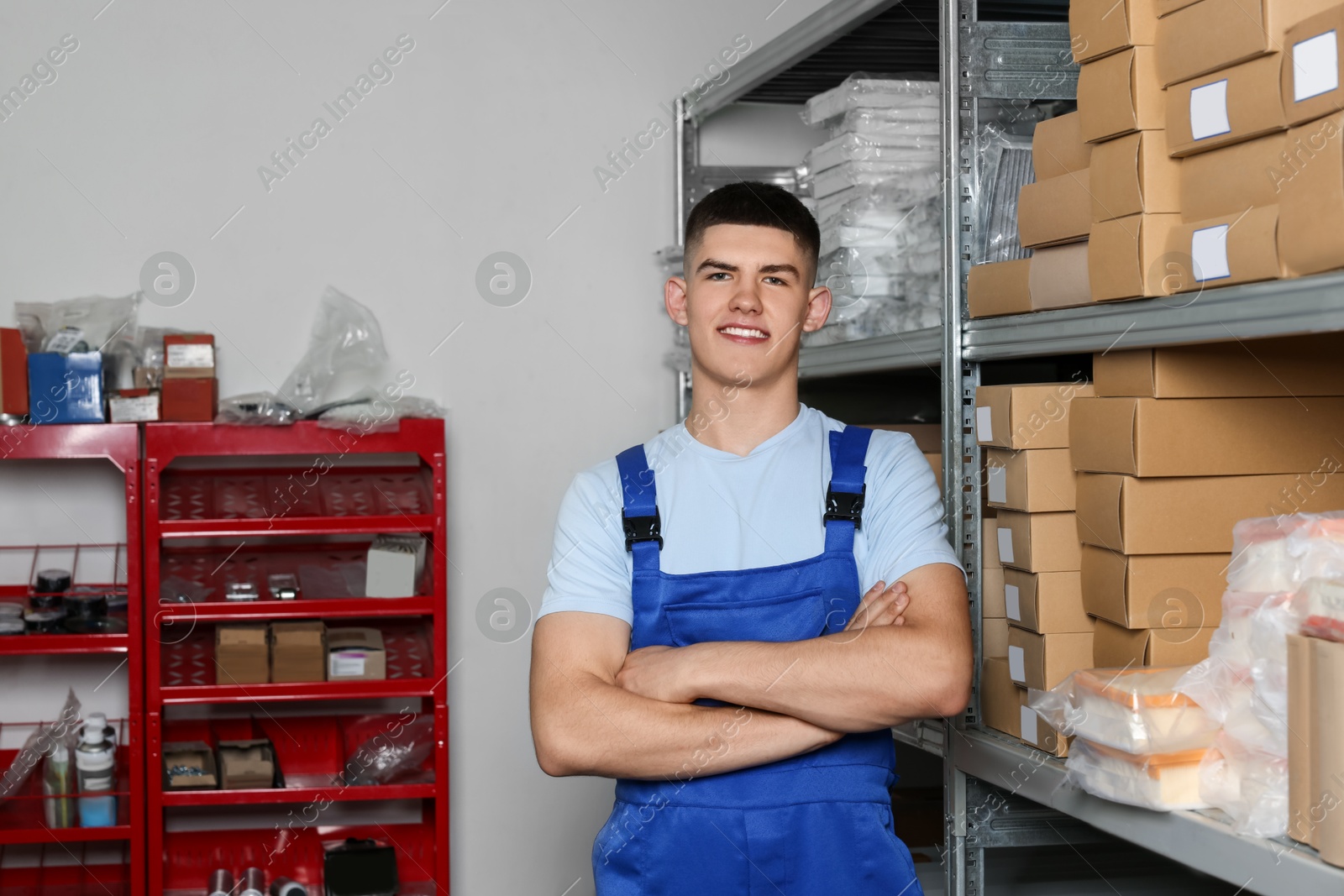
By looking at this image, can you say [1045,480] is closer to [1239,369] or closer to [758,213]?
[1239,369]

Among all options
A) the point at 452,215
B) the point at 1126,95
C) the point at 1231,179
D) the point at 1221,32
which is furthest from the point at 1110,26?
the point at 452,215

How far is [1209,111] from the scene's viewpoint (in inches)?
62.6

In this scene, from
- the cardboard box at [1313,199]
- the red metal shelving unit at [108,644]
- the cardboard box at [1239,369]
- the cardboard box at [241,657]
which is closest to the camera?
the cardboard box at [1313,199]

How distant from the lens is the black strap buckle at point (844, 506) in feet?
6.13

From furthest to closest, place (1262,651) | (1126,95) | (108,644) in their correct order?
1. (108,644)
2. (1126,95)
3. (1262,651)

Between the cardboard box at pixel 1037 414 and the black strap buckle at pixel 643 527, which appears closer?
the black strap buckle at pixel 643 527

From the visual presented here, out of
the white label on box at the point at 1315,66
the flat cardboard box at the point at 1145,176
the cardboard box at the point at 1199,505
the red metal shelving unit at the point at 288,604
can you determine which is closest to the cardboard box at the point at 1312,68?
the white label on box at the point at 1315,66

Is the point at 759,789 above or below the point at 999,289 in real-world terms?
below

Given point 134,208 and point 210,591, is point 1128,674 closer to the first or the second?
point 210,591

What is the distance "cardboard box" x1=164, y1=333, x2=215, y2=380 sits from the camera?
3066 mm

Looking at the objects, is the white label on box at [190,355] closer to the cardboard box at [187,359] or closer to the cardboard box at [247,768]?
the cardboard box at [187,359]

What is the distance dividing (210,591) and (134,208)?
3.63ft

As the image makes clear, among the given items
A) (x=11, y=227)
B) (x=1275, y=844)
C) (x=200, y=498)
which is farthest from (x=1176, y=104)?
(x=11, y=227)

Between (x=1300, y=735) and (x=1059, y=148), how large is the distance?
3.38 feet
